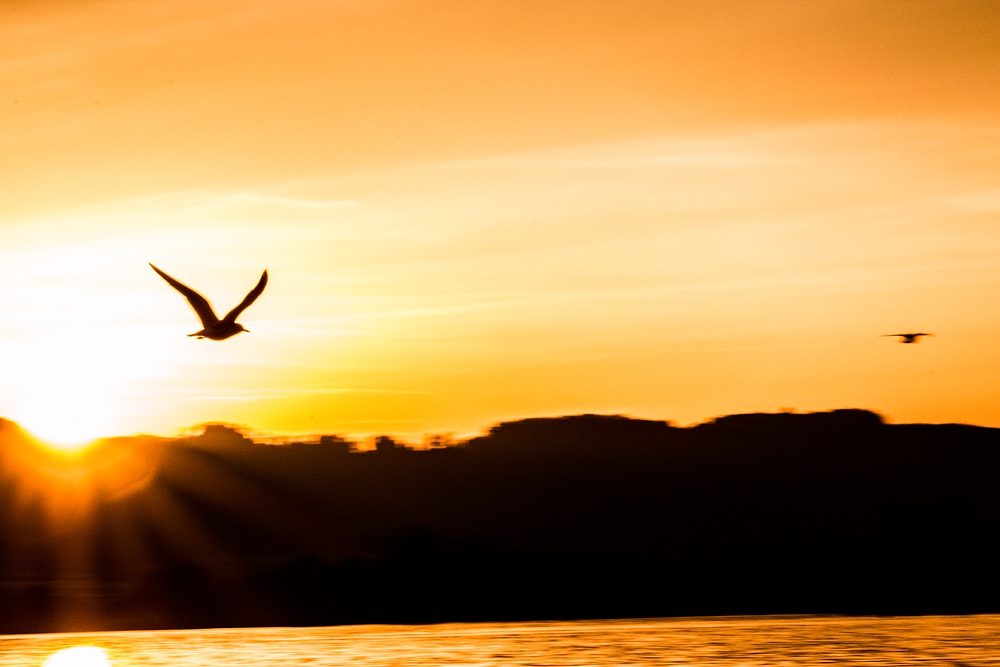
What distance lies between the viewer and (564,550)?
105812mm

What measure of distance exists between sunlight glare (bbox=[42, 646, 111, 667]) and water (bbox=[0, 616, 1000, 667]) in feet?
1.30

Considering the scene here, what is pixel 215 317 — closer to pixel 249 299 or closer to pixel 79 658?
pixel 249 299

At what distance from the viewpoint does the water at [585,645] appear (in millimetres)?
A: 42375

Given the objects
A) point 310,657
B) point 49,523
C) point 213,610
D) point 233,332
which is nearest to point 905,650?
point 310,657

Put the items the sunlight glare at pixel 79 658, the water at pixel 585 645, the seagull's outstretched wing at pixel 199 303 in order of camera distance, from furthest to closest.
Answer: the sunlight glare at pixel 79 658 → the water at pixel 585 645 → the seagull's outstretched wing at pixel 199 303

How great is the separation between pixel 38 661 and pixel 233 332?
1899cm

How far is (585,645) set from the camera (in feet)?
161

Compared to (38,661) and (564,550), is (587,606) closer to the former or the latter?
(564,550)

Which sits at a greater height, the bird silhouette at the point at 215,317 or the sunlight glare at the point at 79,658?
the bird silhouette at the point at 215,317

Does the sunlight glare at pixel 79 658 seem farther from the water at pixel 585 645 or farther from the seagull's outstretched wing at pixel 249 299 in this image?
the seagull's outstretched wing at pixel 249 299

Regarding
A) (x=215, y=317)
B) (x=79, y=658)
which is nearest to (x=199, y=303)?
(x=215, y=317)

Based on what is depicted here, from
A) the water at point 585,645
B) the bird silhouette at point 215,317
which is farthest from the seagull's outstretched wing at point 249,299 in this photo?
the water at point 585,645

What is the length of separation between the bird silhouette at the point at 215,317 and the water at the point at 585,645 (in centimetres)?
1191

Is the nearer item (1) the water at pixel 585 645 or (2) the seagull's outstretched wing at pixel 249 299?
(2) the seagull's outstretched wing at pixel 249 299
